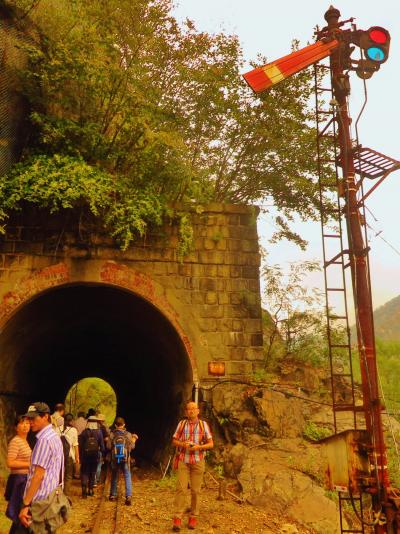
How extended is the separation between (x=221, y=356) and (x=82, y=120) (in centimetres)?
571

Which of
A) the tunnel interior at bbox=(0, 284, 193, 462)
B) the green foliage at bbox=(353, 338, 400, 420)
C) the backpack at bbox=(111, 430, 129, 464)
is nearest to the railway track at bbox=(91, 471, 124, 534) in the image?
the backpack at bbox=(111, 430, 129, 464)

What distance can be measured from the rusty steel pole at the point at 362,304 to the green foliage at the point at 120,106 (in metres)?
3.52

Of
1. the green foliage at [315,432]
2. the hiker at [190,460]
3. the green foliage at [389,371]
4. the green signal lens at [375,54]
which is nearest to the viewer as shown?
the hiker at [190,460]

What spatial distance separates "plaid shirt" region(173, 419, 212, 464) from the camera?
256 inches

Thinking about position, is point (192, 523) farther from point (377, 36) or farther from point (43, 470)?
point (377, 36)

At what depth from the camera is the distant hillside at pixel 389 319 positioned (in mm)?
51469

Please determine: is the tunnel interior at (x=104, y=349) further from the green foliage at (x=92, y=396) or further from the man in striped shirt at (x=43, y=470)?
the green foliage at (x=92, y=396)

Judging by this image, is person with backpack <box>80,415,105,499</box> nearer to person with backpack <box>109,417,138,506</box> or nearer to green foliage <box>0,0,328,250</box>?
person with backpack <box>109,417,138,506</box>

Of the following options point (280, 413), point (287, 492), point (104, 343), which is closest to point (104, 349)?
point (104, 343)

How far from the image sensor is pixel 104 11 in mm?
10328

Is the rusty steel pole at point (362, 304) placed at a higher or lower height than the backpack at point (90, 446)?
higher

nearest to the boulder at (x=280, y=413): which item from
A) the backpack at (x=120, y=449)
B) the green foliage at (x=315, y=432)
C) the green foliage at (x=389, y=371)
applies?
the green foliage at (x=315, y=432)

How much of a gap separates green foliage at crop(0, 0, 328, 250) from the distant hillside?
42.9m

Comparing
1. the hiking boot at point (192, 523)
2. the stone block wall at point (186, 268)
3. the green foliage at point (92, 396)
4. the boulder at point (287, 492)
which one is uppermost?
the stone block wall at point (186, 268)
